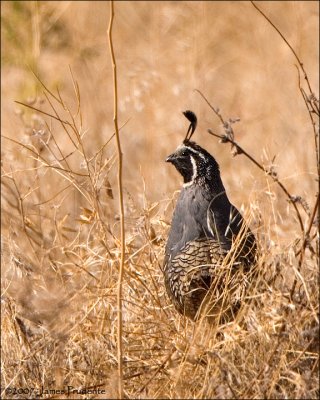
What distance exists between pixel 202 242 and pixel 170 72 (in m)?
3.94

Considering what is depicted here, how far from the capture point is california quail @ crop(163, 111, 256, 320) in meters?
3.67

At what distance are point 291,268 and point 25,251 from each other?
1384 millimetres

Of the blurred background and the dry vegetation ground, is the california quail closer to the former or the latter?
the dry vegetation ground

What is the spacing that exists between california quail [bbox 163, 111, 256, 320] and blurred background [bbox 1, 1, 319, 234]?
1.66 metres

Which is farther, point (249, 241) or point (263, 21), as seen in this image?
point (263, 21)

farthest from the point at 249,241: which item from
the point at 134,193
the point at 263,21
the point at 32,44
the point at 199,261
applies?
the point at 263,21

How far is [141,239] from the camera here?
4348 mm

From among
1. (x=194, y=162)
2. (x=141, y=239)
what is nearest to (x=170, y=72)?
(x=141, y=239)

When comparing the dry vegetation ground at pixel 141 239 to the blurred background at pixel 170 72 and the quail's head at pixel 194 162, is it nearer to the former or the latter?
the blurred background at pixel 170 72

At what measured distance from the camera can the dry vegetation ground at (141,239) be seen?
11.0 feet

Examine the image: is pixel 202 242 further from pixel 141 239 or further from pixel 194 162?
pixel 141 239

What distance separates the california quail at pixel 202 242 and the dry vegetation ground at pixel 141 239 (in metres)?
0.08

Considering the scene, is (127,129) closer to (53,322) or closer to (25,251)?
(25,251)

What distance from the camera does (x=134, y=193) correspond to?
544 cm
